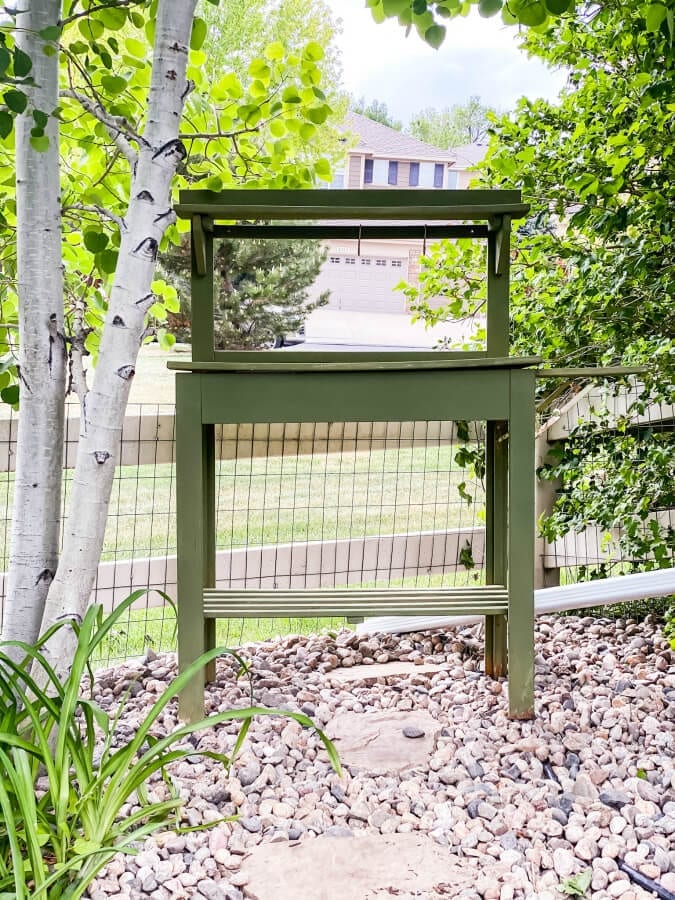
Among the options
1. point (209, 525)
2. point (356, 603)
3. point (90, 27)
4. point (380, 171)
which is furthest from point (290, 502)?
point (380, 171)

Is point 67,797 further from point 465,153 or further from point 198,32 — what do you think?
point 465,153

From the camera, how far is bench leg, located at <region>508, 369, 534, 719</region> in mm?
1692

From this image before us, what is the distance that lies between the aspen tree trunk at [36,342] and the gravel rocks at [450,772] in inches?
11.4

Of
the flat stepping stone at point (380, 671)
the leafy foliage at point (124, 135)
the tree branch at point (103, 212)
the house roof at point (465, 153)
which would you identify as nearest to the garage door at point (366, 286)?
the house roof at point (465, 153)

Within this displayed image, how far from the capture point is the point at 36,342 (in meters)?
1.46

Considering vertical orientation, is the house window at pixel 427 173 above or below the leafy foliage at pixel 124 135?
above

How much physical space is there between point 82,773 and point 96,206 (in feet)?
3.98

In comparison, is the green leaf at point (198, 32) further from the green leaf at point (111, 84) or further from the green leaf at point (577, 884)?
the green leaf at point (577, 884)

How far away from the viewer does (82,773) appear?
1.20m

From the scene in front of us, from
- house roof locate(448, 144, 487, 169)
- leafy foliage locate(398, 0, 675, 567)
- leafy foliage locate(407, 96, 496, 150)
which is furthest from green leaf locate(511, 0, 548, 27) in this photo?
house roof locate(448, 144, 487, 169)

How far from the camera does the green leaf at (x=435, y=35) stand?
1.53 m

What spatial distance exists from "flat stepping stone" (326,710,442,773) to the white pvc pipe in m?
0.49

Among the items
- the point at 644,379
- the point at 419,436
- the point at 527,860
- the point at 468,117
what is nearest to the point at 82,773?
the point at 527,860

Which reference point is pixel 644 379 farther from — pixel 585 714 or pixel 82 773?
pixel 82 773
